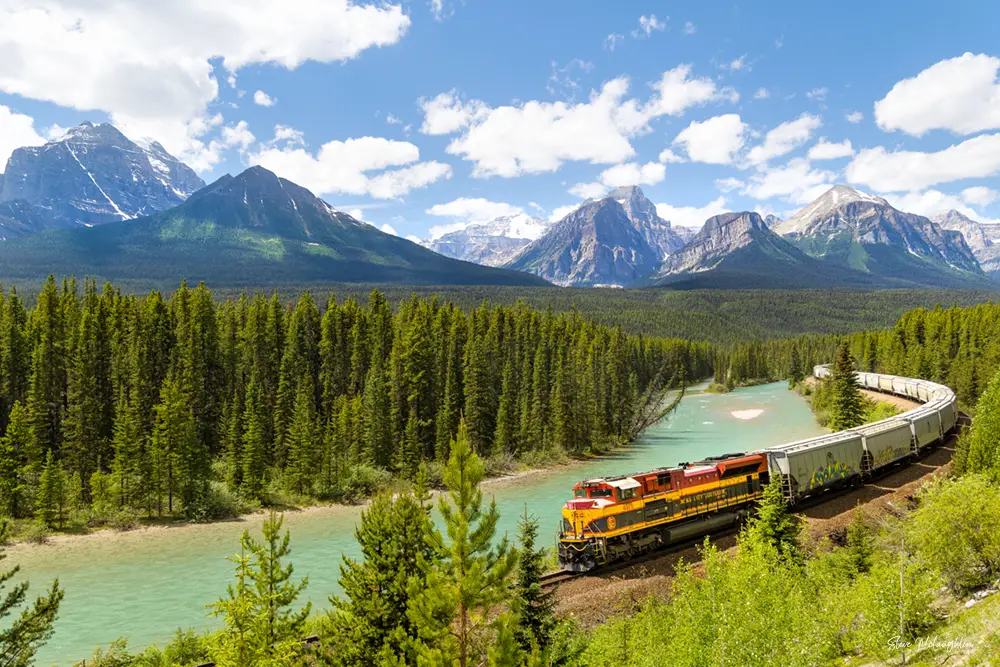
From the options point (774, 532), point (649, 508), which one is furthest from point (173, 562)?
point (774, 532)

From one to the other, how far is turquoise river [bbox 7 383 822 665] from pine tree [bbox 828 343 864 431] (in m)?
12.1

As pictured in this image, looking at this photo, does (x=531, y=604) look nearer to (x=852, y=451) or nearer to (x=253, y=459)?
(x=852, y=451)

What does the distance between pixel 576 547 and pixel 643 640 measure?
10688 millimetres

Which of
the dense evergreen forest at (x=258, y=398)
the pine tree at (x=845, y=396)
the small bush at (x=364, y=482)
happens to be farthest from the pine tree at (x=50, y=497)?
the pine tree at (x=845, y=396)

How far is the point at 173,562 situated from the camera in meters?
44.6

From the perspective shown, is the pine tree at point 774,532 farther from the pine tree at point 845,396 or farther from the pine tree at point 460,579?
the pine tree at point 845,396

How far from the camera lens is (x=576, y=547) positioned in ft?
111

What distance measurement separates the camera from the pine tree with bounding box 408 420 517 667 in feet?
56.9

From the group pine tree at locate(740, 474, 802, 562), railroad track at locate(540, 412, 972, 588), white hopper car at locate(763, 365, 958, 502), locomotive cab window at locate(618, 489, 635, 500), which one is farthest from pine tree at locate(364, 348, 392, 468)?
pine tree at locate(740, 474, 802, 562)

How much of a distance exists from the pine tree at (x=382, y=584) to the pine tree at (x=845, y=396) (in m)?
67.2

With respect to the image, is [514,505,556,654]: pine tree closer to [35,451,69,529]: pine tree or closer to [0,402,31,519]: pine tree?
[35,451,69,529]: pine tree

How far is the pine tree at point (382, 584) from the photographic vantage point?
20156mm

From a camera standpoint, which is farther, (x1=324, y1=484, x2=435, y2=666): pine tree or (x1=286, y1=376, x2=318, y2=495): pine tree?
(x1=286, y1=376, x2=318, y2=495): pine tree

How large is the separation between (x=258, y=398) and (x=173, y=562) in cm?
2763
